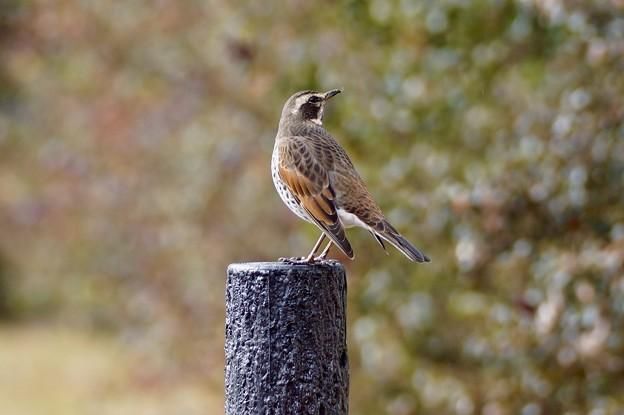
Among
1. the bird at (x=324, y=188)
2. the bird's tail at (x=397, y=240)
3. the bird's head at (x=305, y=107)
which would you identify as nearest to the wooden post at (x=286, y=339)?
the bird's tail at (x=397, y=240)

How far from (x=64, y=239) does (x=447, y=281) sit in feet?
27.0

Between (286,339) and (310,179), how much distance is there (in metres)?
1.87

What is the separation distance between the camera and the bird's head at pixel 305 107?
5367mm

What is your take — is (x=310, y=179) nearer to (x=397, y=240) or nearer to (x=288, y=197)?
(x=288, y=197)

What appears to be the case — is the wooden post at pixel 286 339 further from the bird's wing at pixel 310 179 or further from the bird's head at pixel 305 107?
the bird's head at pixel 305 107

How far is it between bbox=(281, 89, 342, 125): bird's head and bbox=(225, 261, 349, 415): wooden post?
229 centimetres

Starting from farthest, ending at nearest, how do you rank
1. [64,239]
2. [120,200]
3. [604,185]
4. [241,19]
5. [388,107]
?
[64,239], [120,200], [241,19], [388,107], [604,185]

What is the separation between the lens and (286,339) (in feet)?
10.1

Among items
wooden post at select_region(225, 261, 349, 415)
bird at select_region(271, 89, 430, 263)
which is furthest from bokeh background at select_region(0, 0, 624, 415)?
wooden post at select_region(225, 261, 349, 415)

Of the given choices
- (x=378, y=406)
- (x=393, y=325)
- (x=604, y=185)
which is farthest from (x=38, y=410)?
(x=604, y=185)

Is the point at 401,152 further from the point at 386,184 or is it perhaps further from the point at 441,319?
the point at 441,319

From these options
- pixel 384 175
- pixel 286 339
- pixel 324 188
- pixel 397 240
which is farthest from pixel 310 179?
pixel 384 175

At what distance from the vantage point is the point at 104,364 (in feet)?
82.2

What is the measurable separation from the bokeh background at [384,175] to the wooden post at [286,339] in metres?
3.22
